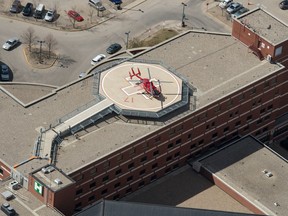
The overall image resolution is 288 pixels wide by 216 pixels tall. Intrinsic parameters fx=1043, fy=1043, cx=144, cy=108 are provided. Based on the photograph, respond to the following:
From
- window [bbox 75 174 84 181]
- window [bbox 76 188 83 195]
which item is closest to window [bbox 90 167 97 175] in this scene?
window [bbox 75 174 84 181]

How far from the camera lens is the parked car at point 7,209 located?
179m

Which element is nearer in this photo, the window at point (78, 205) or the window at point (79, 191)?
the window at point (79, 191)

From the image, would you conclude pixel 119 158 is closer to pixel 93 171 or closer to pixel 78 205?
pixel 93 171

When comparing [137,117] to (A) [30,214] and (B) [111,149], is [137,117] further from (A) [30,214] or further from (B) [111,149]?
(A) [30,214]

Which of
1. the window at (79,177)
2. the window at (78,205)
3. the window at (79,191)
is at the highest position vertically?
the window at (79,177)

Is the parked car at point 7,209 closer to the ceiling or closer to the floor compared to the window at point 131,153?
closer to the floor

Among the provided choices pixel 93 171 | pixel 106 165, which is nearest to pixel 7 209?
pixel 93 171

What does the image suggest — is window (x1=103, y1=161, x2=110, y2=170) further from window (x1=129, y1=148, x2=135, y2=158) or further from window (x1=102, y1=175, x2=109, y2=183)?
window (x1=129, y1=148, x2=135, y2=158)

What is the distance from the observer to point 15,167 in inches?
7274

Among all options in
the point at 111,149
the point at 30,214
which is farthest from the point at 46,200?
the point at 111,149

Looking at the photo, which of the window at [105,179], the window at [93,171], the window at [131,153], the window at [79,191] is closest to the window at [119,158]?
the window at [131,153]

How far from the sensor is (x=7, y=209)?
179125 millimetres

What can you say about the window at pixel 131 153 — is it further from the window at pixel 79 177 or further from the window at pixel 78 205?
the window at pixel 78 205

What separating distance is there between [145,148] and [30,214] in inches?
1048
